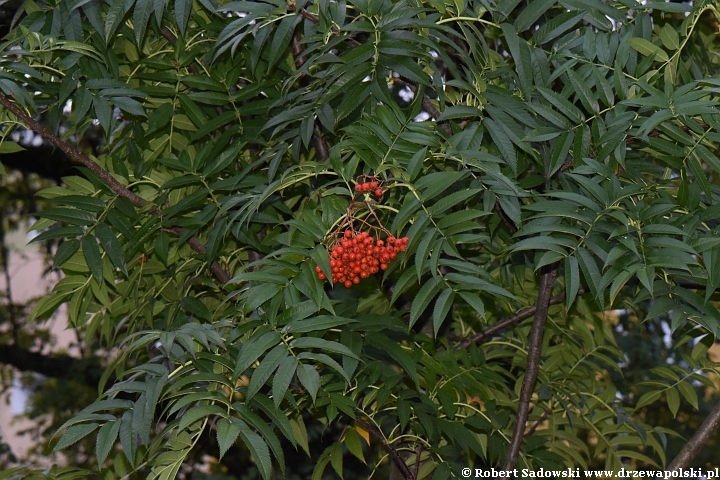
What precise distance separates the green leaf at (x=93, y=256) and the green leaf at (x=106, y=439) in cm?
49

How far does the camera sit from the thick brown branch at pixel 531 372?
66.7 inches

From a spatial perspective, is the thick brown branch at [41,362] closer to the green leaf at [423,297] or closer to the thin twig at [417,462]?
the thin twig at [417,462]

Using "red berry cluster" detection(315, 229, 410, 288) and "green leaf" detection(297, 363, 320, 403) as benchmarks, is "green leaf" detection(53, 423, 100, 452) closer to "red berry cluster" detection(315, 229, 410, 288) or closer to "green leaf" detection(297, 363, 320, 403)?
"green leaf" detection(297, 363, 320, 403)

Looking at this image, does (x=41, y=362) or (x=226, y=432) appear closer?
(x=226, y=432)

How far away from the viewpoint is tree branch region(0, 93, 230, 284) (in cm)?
161

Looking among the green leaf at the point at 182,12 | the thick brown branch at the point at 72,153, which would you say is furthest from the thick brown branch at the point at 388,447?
the green leaf at the point at 182,12

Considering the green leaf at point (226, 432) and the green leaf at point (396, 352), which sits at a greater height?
the green leaf at point (226, 432)

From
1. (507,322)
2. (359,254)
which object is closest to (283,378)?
(359,254)

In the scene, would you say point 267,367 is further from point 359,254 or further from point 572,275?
point 572,275

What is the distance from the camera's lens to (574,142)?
4.71ft

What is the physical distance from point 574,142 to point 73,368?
3.40 metres

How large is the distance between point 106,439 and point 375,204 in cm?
59

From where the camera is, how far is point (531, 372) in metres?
1.75

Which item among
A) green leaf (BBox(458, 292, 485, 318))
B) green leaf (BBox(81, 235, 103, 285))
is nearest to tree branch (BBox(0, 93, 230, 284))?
green leaf (BBox(81, 235, 103, 285))
